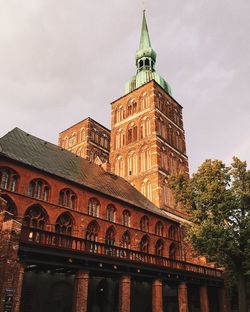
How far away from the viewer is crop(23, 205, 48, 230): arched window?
24.0 metres

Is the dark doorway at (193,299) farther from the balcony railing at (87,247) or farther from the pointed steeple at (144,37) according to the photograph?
the pointed steeple at (144,37)

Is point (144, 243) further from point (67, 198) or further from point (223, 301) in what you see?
point (67, 198)

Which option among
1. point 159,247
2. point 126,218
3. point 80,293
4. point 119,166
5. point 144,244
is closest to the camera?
point 80,293

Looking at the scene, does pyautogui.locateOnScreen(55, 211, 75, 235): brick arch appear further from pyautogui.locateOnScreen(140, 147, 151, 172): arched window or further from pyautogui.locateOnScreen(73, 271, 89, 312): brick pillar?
pyautogui.locateOnScreen(140, 147, 151, 172): arched window

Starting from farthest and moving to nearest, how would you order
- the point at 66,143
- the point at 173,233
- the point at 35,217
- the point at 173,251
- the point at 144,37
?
1. the point at 66,143
2. the point at 144,37
3. the point at 173,233
4. the point at 173,251
5. the point at 35,217

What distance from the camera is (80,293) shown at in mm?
17938

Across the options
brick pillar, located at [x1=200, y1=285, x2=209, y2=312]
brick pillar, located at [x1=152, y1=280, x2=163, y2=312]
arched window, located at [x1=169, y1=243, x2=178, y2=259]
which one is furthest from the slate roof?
brick pillar, located at [x1=152, y1=280, x2=163, y2=312]

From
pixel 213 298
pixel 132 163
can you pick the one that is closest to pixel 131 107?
pixel 132 163

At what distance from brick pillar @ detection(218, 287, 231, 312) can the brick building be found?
0.10 m

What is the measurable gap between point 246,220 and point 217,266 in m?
8.10

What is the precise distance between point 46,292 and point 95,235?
7.65 meters

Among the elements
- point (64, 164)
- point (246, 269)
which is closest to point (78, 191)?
point (64, 164)

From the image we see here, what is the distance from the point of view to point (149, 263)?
22234mm

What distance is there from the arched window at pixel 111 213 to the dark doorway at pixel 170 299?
786 cm
